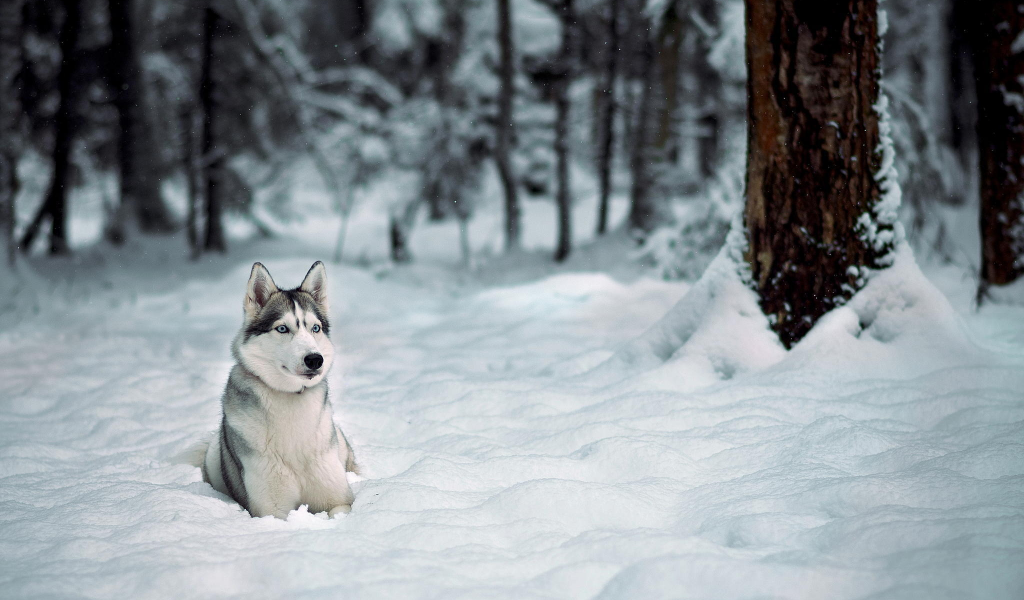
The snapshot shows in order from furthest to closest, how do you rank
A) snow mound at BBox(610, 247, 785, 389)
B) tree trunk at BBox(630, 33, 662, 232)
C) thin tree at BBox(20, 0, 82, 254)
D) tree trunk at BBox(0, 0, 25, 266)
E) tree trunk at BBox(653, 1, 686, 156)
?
tree trunk at BBox(630, 33, 662, 232) < tree trunk at BBox(653, 1, 686, 156) < thin tree at BBox(20, 0, 82, 254) < tree trunk at BBox(0, 0, 25, 266) < snow mound at BBox(610, 247, 785, 389)

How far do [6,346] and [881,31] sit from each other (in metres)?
8.48

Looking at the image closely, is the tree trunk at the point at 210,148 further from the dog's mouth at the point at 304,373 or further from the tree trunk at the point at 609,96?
the dog's mouth at the point at 304,373

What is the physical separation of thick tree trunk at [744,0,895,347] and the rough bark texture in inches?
83.4

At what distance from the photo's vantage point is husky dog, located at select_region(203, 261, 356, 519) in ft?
10.5

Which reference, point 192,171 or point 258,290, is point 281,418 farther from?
point 192,171

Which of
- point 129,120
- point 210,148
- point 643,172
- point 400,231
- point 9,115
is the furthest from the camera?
point 210,148

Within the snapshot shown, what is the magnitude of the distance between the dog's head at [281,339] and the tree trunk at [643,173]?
11.6m

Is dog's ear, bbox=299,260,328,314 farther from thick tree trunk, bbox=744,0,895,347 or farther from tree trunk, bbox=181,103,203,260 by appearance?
tree trunk, bbox=181,103,203,260

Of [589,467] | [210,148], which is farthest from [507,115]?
[589,467]

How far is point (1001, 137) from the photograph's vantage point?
605 centimetres

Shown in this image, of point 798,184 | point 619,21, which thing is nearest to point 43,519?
point 798,184

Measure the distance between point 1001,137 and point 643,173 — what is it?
8558mm

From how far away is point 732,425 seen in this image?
4.02 metres

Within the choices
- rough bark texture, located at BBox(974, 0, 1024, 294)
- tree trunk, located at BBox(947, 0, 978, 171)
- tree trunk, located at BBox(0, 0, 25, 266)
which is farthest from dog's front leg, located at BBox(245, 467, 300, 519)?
tree trunk, located at BBox(947, 0, 978, 171)
